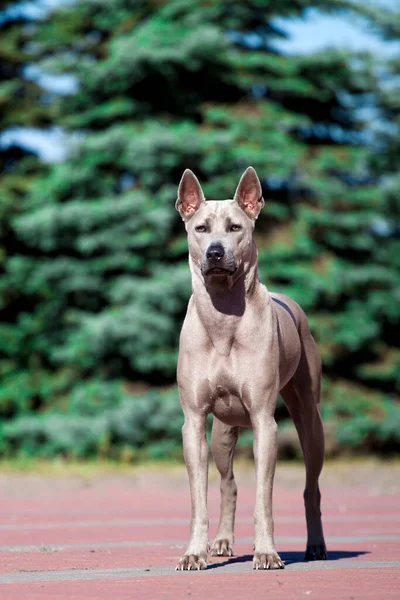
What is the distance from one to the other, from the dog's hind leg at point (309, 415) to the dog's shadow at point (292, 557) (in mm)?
259

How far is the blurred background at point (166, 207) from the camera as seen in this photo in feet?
77.5

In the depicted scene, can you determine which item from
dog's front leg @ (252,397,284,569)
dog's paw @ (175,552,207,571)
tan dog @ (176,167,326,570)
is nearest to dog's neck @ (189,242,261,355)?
tan dog @ (176,167,326,570)

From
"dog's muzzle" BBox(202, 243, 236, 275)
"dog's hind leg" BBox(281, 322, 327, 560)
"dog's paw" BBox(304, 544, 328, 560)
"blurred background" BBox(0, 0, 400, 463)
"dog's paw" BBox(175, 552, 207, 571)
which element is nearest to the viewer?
"dog's paw" BBox(175, 552, 207, 571)

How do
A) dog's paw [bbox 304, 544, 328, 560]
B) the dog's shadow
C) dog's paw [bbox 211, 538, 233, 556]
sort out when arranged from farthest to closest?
dog's paw [bbox 211, 538, 233, 556], dog's paw [bbox 304, 544, 328, 560], the dog's shadow

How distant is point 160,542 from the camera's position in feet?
30.1

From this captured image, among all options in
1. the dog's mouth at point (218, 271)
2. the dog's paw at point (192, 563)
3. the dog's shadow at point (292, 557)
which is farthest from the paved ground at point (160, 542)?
the dog's mouth at point (218, 271)

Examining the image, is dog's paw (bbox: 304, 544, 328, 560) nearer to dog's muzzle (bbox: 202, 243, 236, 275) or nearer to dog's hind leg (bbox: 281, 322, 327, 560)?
dog's hind leg (bbox: 281, 322, 327, 560)

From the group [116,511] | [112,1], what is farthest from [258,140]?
[116,511]

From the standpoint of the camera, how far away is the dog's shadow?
23.8ft

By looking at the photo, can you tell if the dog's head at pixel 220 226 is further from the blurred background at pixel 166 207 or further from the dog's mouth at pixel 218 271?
the blurred background at pixel 166 207

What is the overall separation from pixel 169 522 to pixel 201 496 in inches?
185

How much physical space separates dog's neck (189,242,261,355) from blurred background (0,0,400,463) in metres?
15.8

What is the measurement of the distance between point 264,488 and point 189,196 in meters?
2.00

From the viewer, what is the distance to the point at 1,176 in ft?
86.8
